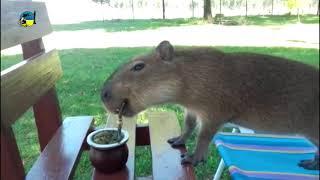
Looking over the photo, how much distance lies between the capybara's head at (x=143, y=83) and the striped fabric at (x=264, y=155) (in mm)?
310

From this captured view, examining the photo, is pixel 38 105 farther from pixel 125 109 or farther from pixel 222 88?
pixel 222 88

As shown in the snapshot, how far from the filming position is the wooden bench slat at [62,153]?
54.9 inches

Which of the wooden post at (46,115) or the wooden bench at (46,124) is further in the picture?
the wooden post at (46,115)

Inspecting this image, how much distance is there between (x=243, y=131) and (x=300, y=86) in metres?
0.78

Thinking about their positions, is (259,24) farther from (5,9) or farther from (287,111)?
(5,9)

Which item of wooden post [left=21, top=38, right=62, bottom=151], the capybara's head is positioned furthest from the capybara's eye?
wooden post [left=21, top=38, right=62, bottom=151]

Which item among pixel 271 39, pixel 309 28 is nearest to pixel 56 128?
pixel 271 39

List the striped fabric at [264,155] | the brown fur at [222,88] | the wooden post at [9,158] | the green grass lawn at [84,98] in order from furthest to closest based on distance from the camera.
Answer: the green grass lawn at [84,98] → the striped fabric at [264,155] → the wooden post at [9,158] → the brown fur at [222,88]

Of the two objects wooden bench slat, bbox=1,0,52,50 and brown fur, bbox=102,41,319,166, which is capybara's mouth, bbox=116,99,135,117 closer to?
brown fur, bbox=102,41,319,166

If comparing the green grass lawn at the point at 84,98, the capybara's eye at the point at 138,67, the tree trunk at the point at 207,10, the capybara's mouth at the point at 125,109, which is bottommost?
the green grass lawn at the point at 84,98

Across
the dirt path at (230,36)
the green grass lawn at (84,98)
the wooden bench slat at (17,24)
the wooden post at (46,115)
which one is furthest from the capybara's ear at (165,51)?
the wooden post at (46,115)

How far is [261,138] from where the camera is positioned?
1.63 metres

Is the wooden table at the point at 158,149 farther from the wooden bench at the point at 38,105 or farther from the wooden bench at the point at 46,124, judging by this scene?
the wooden bench at the point at 38,105

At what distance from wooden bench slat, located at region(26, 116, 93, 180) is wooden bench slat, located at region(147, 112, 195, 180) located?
10.0 inches
